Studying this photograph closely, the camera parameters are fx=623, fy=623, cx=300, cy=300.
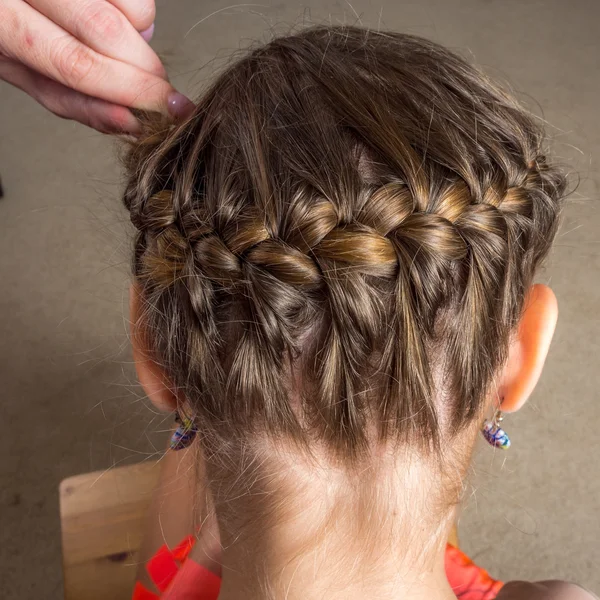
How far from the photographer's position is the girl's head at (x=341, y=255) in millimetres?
577

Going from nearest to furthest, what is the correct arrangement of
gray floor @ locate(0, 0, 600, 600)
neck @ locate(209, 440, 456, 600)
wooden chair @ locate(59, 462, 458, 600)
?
neck @ locate(209, 440, 456, 600), wooden chair @ locate(59, 462, 458, 600), gray floor @ locate(0, 0, 600, 600)

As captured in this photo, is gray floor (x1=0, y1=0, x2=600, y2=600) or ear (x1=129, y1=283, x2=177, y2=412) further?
gray floor (x1=0, y1=0, x2=600, y2=600)

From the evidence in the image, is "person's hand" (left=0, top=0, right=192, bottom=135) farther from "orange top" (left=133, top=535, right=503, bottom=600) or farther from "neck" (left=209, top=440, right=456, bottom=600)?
"orange top" (left=133, top=535, right=503, bottom=600)

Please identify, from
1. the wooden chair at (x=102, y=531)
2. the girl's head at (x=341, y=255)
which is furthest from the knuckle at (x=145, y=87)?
the wooden chair at (x=102, y=531)

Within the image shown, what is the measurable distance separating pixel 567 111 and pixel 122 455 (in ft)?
6.45

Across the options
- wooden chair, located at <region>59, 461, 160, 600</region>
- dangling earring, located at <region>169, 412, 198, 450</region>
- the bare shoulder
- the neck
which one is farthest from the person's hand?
the bare shoulder

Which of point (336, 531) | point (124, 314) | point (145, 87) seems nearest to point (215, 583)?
point (336, 531)

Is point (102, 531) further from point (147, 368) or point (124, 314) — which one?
point (124, 314)

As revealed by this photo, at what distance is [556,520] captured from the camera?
168 centimetres

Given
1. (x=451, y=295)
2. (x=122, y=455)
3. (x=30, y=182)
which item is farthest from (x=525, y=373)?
(x=30, y=182)

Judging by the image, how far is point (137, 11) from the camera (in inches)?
31.9

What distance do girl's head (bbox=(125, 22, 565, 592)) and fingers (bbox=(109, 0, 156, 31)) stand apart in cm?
19

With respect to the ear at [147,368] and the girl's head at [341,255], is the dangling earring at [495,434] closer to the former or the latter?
the girl's head at [341,255]

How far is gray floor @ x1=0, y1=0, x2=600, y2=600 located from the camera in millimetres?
1687
